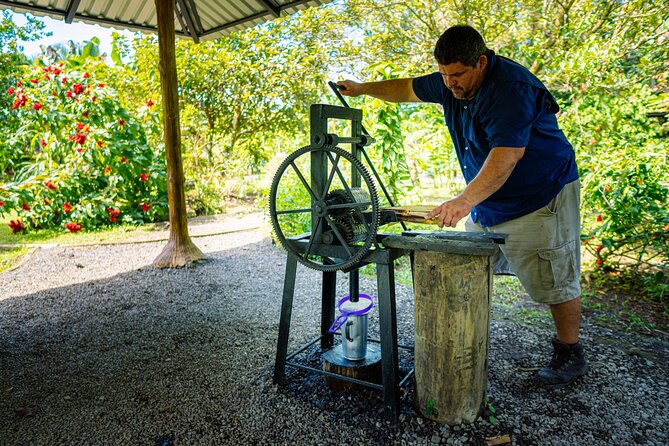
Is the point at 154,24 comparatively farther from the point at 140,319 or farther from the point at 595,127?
the point at 595,127

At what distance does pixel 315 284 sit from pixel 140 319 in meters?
1.52

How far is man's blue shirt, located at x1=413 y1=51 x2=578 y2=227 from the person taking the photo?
1894 millimetres

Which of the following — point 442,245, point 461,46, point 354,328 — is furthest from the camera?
point 354,328

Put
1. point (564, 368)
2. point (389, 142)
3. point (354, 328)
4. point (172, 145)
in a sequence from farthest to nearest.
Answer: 1. point (389, 142)
2. point (172, 145)
3. point (564, 368)
4. point (354, 328)

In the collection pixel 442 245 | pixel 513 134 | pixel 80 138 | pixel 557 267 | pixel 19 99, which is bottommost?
pixel 557 267

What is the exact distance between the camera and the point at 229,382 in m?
2.40

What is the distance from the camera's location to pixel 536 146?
2.08 metres

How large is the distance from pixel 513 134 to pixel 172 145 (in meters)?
3.40

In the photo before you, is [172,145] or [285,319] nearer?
[285,319]

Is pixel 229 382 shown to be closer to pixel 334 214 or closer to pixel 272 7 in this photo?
pixel 334 214

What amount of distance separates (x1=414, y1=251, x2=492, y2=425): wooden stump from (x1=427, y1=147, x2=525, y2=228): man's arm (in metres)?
0.17

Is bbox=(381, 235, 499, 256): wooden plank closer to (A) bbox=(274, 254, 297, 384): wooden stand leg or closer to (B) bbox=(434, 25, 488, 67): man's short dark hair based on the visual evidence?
(A) bbox=(274, 254, 297, 384): wooden stand leg

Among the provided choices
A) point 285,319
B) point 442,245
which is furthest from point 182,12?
point 442,245

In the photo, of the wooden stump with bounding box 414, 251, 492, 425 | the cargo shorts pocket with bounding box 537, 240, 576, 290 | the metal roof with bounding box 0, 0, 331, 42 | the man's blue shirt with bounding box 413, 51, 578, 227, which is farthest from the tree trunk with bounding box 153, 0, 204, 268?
the cargo shorts pocket with bounding box 537, 240, 576, 290
